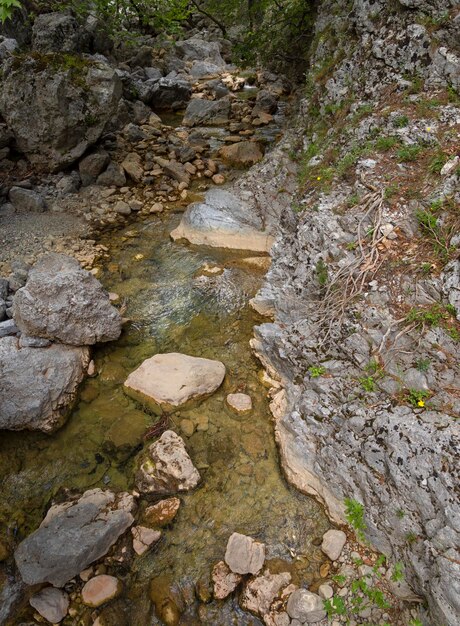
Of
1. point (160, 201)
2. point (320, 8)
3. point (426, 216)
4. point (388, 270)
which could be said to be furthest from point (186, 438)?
point (320, 8)

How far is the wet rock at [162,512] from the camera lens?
4301mm

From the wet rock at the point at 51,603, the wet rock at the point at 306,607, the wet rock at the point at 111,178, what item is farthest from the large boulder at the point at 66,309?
the wet rock at the point at 111,178

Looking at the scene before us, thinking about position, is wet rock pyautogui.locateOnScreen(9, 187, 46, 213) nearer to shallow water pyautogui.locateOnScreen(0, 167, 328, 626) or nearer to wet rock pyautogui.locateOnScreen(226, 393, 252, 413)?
shallow water pyautogui.locateOnScreen(0, 167, 328, 626)

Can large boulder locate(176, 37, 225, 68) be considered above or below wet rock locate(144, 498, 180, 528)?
above

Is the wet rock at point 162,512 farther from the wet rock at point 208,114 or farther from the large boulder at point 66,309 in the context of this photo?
the wet rock at point 208,114

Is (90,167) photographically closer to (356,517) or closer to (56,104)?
(56,104)

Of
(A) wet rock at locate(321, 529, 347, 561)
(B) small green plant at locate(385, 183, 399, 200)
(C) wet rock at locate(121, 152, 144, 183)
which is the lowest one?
(A) wet rock at locate(321, 529, 347, 561)

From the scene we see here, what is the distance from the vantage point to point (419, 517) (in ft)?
11.6

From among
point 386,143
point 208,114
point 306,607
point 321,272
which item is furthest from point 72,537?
point 208,114

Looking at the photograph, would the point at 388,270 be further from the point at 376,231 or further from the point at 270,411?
the point at 270,411

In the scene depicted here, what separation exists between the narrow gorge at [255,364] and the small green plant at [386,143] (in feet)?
0.14

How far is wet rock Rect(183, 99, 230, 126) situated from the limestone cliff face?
236 inches

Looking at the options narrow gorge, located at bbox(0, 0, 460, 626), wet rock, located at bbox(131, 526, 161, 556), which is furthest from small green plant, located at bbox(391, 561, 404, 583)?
wet rock, located at bbox(131, 526, 161, 556)

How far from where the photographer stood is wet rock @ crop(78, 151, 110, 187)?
10.2 m
